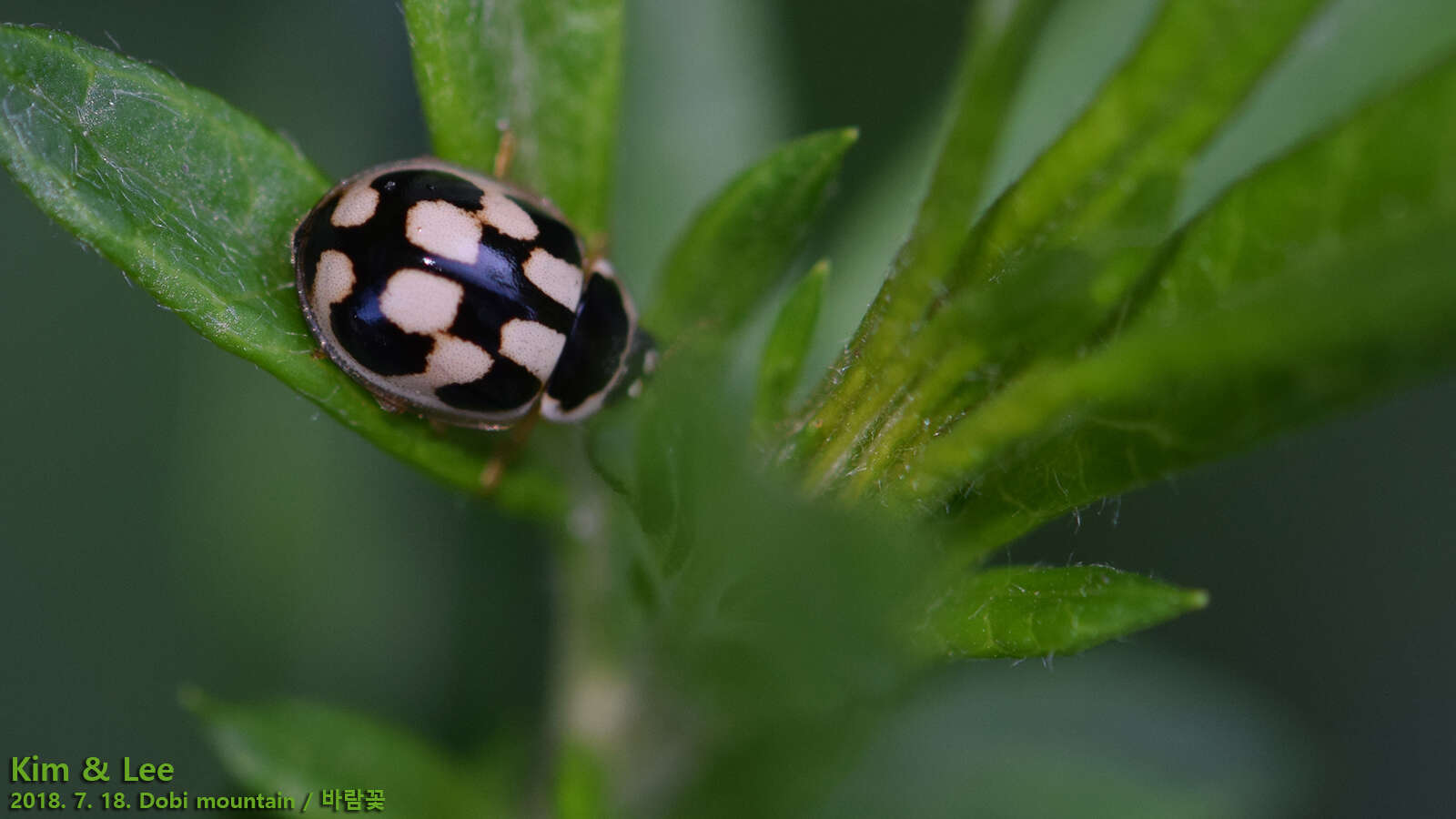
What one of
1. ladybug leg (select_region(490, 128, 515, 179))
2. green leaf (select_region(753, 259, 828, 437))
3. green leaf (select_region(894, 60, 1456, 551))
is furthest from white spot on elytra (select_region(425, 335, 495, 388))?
green leaf (select_region(894, 60, 1456, 551))

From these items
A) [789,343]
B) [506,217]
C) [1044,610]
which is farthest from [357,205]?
[1044,610]

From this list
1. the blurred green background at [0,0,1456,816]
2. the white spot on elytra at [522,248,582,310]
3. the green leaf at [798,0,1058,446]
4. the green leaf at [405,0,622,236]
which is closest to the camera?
the green leaf at [798,0,1058,446]

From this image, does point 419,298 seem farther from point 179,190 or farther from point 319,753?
point 319,753

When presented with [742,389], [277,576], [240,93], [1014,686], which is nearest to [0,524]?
[277,576]

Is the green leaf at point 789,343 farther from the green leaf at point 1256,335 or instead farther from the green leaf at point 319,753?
the green leaf at point 319,753

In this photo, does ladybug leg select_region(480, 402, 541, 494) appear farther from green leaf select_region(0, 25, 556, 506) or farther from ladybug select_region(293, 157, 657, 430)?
green leaf select_region(0, 25, 556, 506)

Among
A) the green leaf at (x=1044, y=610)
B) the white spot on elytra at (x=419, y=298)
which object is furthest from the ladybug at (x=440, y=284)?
the green leaf at (x=1044, y=610)
